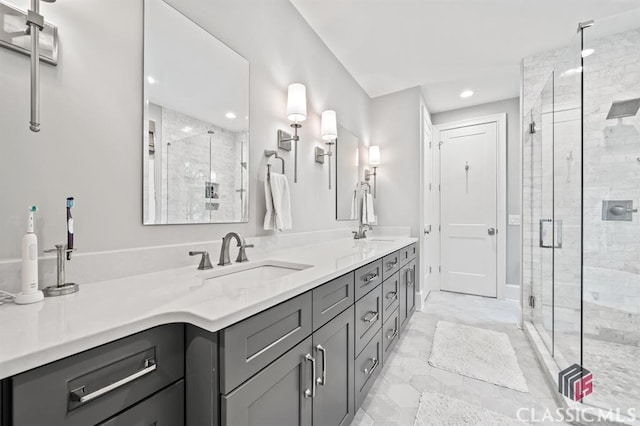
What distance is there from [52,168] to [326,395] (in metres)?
1.28

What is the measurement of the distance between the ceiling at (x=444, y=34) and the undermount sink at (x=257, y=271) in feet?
6.24

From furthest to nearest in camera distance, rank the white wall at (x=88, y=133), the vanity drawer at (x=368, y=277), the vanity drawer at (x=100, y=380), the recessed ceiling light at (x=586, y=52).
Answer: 1. the recessed ceiling light at (x=586, y=52)
2. the vanity drawer at (x=368, y=277)
3. the white wall at (x=88, y=133)
4. the vanity drawer at (x=100, y=380)

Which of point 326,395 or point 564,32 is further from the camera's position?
point 564,32

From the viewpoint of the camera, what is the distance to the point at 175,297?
79 cm

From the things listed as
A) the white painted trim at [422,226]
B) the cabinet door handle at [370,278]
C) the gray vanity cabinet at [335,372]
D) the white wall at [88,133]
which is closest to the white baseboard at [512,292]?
the white painted trim at [422,226]

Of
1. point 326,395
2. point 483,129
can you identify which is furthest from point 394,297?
point 483,129

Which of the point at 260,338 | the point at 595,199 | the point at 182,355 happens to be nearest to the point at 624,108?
the point at 595,199

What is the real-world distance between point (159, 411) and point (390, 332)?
1.63 meters

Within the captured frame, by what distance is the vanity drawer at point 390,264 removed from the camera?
1.80 meters

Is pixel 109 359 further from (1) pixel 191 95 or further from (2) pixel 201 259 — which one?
(1) pixel 191 95

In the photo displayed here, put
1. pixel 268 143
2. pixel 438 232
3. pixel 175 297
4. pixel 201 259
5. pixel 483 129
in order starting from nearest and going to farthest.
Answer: pixel 175 297 → pixel 201 259 → pixel 268 143 → pixel 483 129 → pixel 438 232

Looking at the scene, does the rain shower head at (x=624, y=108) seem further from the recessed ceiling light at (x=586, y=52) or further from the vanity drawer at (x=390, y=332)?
the vanity drawer at (x=390, y=332)

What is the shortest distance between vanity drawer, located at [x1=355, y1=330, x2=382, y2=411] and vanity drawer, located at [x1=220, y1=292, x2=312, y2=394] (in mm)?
639

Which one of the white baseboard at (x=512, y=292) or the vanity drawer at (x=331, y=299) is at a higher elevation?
the vanity drawer at (x=331, y=299)
